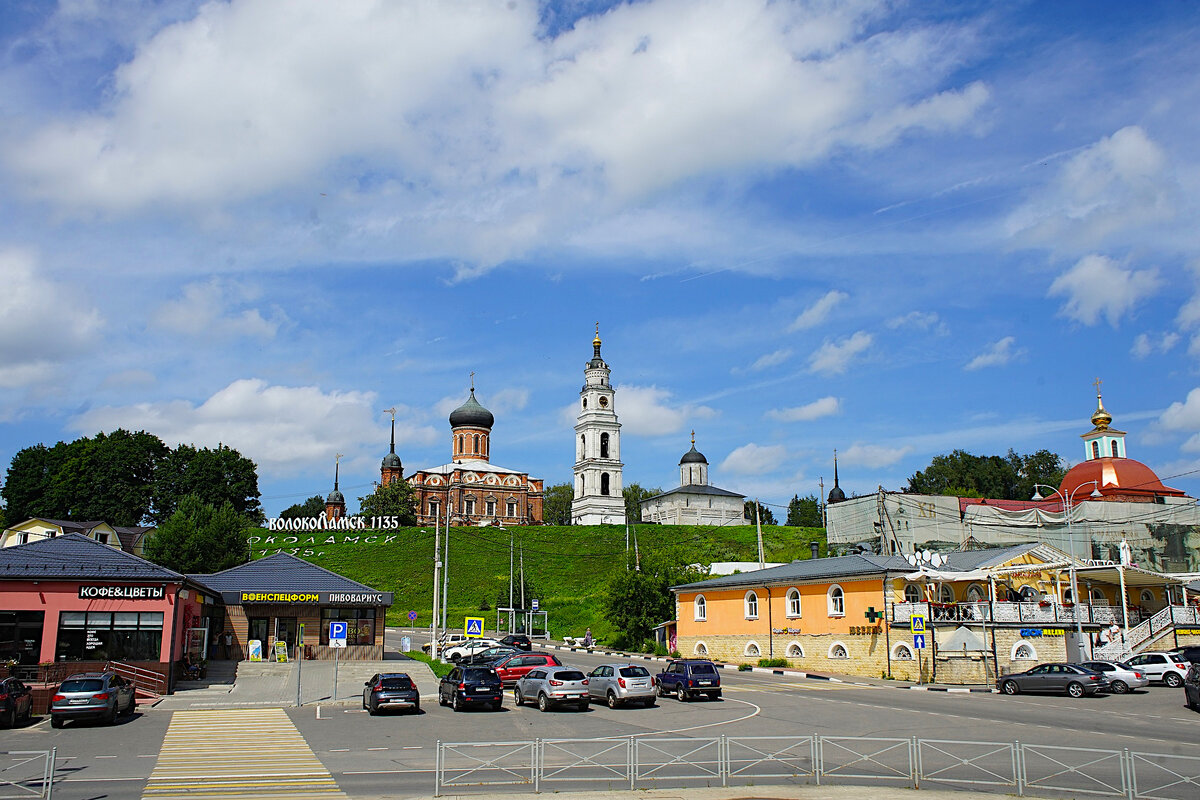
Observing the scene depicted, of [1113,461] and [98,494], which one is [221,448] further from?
[1113,461]

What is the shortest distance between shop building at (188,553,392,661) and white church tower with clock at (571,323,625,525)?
2939 inches

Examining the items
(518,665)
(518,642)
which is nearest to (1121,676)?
(518,665)

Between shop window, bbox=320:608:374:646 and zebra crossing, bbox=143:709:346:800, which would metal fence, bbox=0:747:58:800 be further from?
shop window, bbox=320:608:374:646

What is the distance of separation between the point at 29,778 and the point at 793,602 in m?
36.0

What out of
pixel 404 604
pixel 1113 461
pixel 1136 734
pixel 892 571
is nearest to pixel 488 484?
pixel 404 604

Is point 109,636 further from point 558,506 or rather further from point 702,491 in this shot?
point 558,506

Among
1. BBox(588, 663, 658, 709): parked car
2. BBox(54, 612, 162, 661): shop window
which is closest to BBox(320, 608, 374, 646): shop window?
BBox(54, 612, 162, 661): shop window

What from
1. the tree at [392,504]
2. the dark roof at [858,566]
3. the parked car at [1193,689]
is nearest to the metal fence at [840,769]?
the parked car at [1193,689]

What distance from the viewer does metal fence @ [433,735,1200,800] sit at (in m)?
14.9

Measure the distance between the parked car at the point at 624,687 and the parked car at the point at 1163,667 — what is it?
1910cm

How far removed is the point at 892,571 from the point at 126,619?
3056 cm

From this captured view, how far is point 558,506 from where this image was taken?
157m

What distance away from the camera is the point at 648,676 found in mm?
28844

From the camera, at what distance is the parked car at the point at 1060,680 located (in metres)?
31.3
